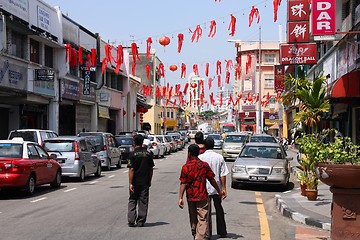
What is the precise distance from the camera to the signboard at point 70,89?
33.6 meters

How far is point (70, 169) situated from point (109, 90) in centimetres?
2893

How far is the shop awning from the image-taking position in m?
18.1

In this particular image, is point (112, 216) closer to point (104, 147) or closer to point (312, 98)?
point (312, 98)

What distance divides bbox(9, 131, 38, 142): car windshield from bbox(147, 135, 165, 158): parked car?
1378cm

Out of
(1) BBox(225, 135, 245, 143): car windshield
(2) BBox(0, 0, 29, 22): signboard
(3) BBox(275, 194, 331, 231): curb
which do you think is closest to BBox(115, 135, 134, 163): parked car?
(1) BBox(225, 135, 245, 143): car windshield

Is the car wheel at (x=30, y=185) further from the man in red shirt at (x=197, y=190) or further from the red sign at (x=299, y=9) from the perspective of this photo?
the red sign at (x=299, y=9)

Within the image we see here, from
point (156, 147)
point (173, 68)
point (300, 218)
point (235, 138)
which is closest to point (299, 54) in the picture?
point (235, 138)

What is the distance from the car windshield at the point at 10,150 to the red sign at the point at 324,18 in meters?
10.8

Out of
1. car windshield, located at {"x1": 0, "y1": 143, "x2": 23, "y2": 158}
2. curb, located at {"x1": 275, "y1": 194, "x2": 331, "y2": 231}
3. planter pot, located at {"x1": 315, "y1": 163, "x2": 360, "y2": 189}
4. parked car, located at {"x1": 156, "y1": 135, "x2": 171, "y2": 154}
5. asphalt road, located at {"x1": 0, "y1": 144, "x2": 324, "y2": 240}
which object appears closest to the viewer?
planter pot, located at {"x1": 315, "y1": 163, "x2": 360, "y2": 189}

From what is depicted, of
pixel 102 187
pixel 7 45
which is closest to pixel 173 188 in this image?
pixel 102 187

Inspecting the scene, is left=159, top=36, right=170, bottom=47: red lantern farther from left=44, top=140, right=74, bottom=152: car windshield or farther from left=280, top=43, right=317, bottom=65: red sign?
left=44, top=140, right=74, bottom=152: car windshield

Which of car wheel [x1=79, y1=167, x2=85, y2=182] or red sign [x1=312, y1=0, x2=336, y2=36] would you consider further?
car wheel [x1=79, y1=167, x2=85, y2=182]

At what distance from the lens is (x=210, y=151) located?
9070 millimetres

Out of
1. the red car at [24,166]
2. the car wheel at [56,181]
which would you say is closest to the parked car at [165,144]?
the car wheel at [56,181]
